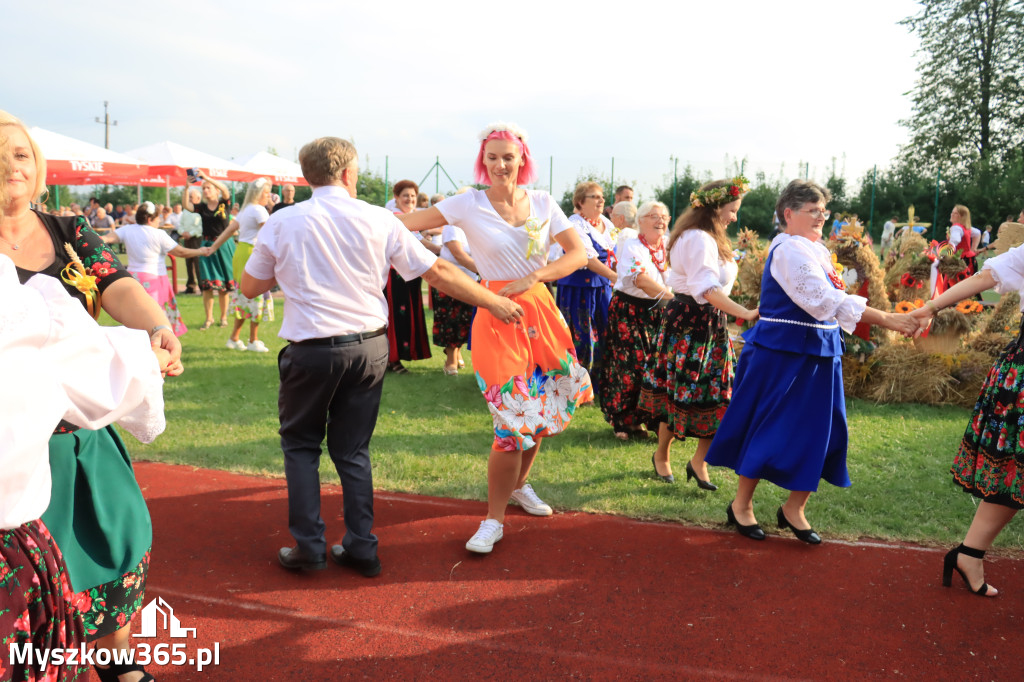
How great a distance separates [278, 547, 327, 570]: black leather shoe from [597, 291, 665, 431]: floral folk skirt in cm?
292

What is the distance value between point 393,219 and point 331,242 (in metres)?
0.34

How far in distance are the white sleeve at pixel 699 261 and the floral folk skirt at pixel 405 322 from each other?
4.24 meters

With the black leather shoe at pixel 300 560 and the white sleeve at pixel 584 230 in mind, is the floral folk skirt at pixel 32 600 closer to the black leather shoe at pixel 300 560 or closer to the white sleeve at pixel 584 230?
the black leather shoe at pixel 300 560

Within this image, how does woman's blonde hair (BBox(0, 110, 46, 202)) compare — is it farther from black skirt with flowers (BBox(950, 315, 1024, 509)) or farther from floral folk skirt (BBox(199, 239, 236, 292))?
floral folk skirt (BBox(199, 239, 236, 292))

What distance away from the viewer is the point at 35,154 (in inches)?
93.4

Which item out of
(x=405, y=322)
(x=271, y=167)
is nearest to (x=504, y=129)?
(x=405, y=322)

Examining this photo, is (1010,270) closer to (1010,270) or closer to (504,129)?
(1010,270)

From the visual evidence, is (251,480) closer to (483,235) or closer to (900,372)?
(483,235)

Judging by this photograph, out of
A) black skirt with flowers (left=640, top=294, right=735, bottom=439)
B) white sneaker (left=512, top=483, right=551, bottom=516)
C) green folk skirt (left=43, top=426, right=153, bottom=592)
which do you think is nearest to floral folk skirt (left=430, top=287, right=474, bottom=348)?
black skirt with flowers (left=640, top=294, right=735, bottom=439)

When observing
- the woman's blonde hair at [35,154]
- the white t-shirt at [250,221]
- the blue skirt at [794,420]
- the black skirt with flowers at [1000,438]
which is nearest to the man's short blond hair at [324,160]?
the woman's blonde hair at [35,154]

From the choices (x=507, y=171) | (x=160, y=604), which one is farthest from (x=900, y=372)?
(x=160, y=604)

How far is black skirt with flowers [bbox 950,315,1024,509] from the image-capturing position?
3295 millimetres

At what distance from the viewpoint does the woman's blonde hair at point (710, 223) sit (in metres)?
4.80

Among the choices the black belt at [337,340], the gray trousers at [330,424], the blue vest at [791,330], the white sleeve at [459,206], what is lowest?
the gray trousers at [330,424]
